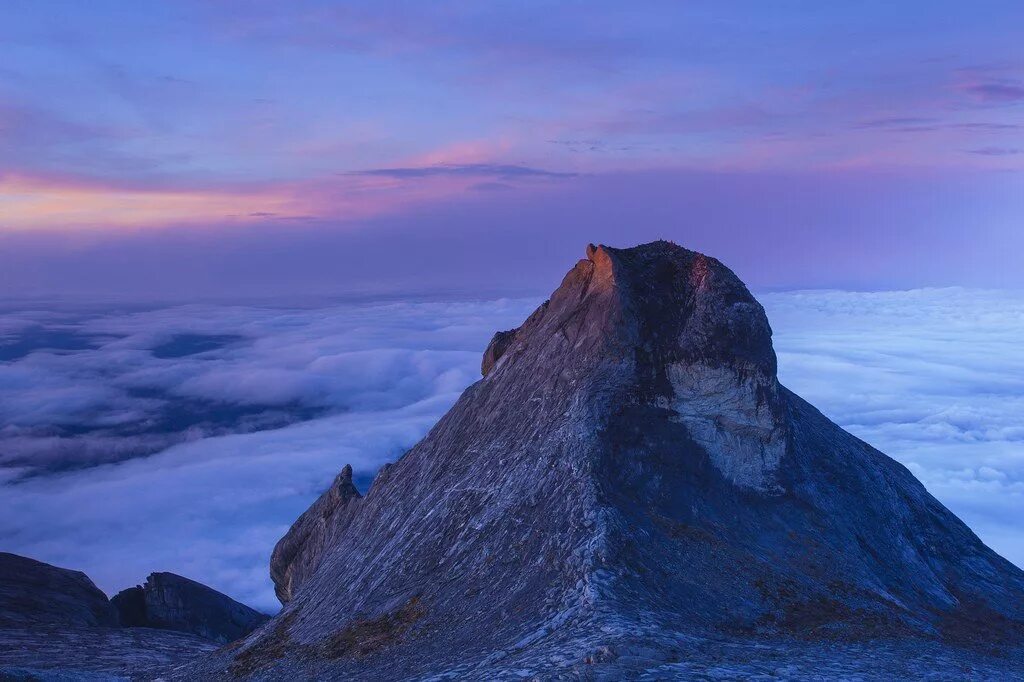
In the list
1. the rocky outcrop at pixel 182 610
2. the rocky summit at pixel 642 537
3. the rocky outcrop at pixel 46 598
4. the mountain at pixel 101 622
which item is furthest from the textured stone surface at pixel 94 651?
the rocky outcrop at pixel 182 610

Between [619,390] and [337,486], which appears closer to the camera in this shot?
[619,390]

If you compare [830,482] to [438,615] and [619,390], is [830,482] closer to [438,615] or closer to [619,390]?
[619,390]

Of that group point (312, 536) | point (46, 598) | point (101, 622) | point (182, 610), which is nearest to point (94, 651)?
point (312, 536)

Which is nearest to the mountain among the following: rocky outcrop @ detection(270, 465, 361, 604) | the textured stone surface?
the textured stone surface

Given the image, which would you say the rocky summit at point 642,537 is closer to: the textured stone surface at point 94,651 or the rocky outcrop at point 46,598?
the textured stone surface at point 94,651

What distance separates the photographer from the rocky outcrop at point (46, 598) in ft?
170

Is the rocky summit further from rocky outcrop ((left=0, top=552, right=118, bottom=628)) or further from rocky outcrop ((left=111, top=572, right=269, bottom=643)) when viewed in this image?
rocky outcrop ((left=111, top=572, right=269, bottom=643))

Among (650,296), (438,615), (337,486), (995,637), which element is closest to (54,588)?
(337,486)

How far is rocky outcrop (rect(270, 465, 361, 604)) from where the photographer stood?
146 ft

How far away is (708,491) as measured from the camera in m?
31.3

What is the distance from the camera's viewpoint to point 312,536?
153ft

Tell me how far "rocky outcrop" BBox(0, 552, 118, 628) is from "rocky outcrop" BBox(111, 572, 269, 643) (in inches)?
96.0

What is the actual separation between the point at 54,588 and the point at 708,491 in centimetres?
4567

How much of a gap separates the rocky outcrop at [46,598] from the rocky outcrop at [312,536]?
13.7 meters
